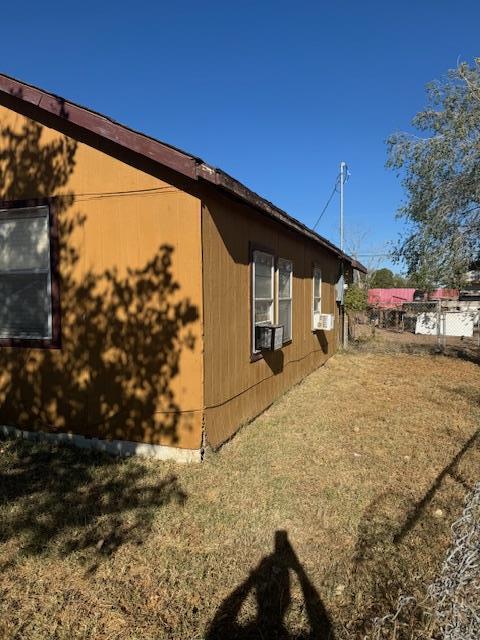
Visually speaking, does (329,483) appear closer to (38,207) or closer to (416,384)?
(38,207)

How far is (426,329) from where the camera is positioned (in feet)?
68.9

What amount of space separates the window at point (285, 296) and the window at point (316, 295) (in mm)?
2034

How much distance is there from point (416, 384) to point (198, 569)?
6997mm

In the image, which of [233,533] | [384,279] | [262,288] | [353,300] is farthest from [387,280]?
[233,533]

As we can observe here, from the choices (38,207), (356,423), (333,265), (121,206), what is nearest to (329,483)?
(356,423)

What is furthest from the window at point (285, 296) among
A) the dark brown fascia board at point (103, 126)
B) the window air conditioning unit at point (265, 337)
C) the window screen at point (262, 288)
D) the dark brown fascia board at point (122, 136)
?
the dark brown fascia board at point (103, 126)

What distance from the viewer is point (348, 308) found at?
15055 mm

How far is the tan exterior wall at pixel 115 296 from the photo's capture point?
449cm

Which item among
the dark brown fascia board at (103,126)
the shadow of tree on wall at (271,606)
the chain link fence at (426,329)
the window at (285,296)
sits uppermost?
the dark brown fascia board at (103,126)

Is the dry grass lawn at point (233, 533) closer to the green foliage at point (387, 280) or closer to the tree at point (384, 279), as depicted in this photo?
the tree at point (384, 279)

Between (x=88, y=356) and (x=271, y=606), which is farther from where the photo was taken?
(x=88, y=356)

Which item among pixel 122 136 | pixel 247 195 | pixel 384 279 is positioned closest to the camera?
pixel 122 136

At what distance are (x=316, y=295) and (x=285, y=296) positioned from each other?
292 centimetres

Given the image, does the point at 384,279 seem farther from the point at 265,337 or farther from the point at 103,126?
the point at 103,126
